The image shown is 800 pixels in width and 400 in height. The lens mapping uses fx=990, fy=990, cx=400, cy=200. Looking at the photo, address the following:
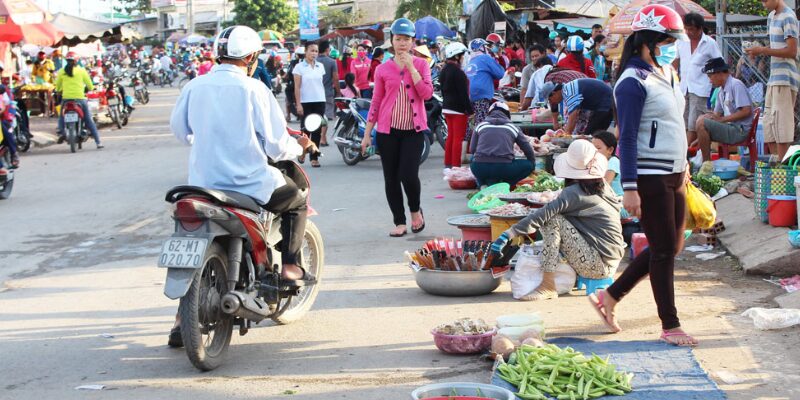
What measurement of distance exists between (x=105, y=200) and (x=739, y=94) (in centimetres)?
837

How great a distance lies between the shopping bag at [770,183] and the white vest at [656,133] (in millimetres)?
3444

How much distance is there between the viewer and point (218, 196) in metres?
Result: 5.51

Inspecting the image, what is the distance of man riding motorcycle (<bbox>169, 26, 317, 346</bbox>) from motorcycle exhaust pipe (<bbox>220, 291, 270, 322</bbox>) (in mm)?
588

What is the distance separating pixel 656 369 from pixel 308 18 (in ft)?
132

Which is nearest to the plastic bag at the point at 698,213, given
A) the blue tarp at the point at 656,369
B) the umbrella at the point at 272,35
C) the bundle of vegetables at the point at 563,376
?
the blue tarp at the point at 656,369

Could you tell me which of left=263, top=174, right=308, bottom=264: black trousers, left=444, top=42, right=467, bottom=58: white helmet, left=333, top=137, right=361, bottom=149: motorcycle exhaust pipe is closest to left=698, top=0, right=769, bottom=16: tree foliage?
left=333, top=137, right=361, bottom=149: motorcycle exhaust pipe

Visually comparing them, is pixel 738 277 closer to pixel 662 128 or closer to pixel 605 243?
pixel 605 243

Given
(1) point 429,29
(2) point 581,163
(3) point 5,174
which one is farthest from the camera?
(1) point 429,29

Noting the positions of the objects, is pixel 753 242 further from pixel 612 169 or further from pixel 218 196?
pixel 218 196

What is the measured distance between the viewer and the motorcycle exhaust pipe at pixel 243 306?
221 inches

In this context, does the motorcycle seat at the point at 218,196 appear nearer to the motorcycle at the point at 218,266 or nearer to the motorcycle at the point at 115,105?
the motorcycle at the point at 218,266

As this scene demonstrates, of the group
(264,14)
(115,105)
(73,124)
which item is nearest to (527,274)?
(73,124)

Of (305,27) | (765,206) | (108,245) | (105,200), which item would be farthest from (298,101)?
(305,27)

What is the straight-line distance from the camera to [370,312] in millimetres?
7051
